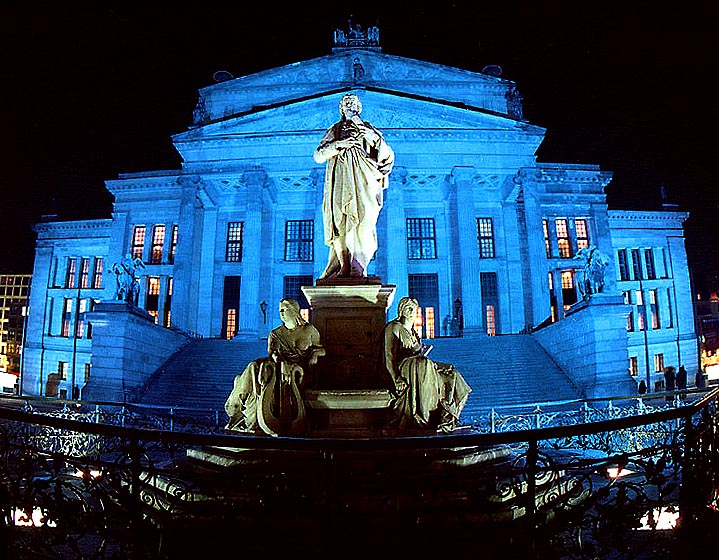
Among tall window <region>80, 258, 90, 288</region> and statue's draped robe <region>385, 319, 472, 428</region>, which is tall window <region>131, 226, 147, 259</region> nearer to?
tall window <region>80, 258, 90, 288</region>

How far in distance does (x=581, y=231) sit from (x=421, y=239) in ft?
42.8

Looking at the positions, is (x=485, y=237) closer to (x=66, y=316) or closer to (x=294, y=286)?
(x=294, y=286)

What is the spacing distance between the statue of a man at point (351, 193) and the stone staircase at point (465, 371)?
1203cm

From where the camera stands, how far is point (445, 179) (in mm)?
40094

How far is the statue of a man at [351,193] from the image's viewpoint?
8.14m

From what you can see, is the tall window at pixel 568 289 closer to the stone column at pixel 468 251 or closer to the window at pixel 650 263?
the window at pixel 650 263

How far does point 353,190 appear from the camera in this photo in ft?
26.7

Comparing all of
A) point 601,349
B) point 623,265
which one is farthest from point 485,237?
point 601,349

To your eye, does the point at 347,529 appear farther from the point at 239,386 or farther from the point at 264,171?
the point at 264,171

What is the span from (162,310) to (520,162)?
30.2 meters

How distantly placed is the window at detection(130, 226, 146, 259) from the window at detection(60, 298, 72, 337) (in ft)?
34.5

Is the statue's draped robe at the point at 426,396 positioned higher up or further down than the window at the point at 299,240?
further down

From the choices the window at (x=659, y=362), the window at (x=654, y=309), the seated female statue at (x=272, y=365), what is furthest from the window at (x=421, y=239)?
the seated female statue at (x=272, y=365)

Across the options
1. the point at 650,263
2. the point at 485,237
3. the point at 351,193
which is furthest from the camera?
the point at 650,263
